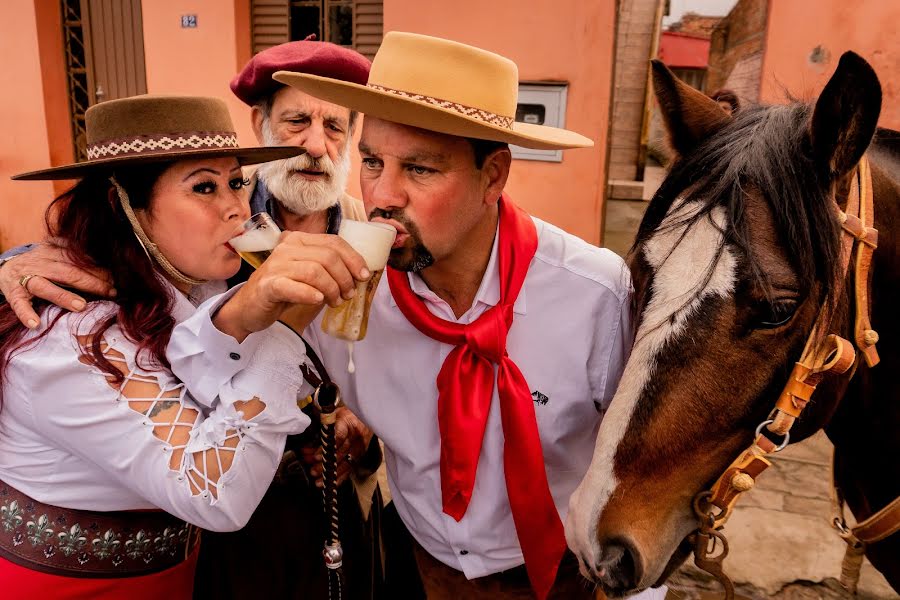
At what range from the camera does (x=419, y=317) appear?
1828 millimetres

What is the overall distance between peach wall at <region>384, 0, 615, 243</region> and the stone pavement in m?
2.85

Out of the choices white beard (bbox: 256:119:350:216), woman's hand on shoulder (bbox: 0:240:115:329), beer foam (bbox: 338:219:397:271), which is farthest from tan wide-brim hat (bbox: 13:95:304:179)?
white beard (bbox: 256:119:350:216)

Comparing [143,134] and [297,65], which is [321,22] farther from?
[143,134]

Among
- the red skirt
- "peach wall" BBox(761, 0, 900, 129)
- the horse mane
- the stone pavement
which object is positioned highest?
"peach wall" BBox(761, 0, 900, 129)

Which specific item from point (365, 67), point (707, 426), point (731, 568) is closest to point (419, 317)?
point (707, 426)

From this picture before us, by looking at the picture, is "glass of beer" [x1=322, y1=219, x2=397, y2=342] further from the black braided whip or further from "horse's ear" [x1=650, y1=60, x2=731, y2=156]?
"horse's ear" [x1=650, y1=60, x2=731, y2=156]

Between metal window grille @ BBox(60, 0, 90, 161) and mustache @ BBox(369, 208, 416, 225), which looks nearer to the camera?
mustache @ BBox(369, 208, 416, 225)

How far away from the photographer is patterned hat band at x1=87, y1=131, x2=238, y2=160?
162 cm

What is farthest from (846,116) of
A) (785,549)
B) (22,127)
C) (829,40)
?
(22,127)

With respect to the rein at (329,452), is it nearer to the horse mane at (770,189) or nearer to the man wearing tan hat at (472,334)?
the man wearing tan hat at (472,334)

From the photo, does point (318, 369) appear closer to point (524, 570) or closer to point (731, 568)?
point (524, 570)

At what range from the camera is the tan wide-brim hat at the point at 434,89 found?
158cm

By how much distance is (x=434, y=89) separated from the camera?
163cm

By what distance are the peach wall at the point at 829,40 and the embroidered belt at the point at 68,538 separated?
170 inches
